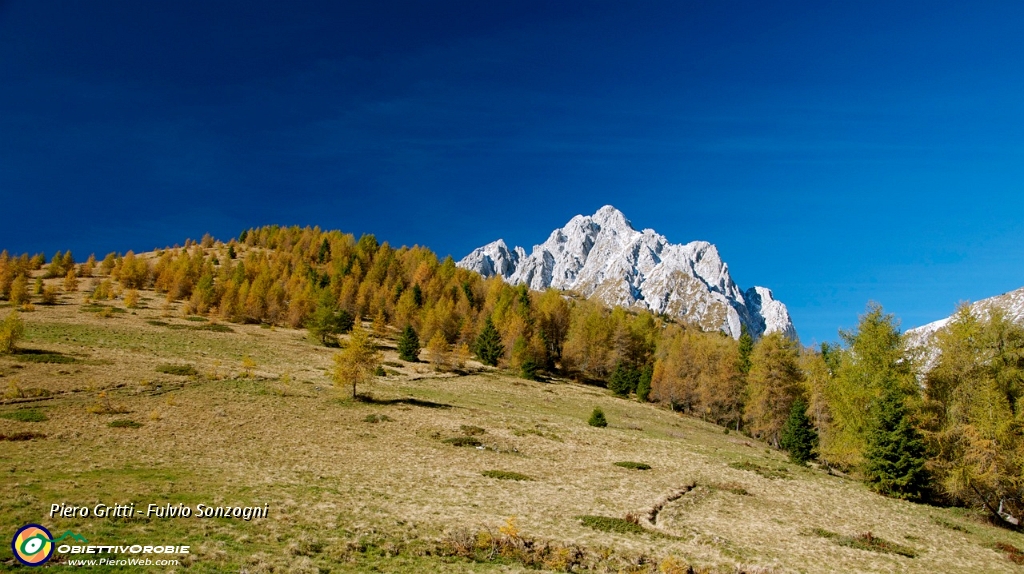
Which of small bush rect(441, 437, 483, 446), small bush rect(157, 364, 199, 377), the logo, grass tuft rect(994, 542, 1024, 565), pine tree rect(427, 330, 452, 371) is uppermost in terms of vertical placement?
pine tree rect(427, 330, 452, 371)

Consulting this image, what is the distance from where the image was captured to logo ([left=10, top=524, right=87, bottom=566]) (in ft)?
43.2

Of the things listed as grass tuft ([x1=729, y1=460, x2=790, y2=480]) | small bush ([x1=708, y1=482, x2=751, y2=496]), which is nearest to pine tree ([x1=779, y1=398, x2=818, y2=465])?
grass tuft ([x1=729, y1=460, x2=790, y2=480])

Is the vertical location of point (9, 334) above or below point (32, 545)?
below

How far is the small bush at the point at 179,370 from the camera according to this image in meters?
52.3

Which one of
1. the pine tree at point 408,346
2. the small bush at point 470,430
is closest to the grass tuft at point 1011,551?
the small bush at point 470,430

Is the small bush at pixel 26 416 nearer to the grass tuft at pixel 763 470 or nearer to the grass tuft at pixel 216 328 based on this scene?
the grass tuft at pixel 763 470

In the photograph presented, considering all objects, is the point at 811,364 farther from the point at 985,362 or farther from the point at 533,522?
the point at 533,522

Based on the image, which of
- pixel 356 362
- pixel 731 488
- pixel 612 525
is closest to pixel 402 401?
pixel 356 362

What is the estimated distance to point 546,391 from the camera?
77.2 metres

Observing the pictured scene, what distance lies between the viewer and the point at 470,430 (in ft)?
141

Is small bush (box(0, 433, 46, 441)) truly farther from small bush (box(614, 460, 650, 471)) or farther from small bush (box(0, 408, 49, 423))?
small bush (box(614, 460, 650, 471))

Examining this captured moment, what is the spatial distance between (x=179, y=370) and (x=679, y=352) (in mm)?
77291

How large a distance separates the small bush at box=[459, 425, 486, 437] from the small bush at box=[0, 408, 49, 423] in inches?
1148

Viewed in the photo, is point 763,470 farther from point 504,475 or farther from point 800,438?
point 504,475
